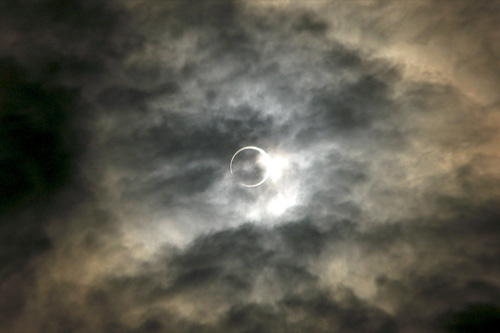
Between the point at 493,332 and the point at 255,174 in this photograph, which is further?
the point at 493,332

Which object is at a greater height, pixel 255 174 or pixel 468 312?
pixel 255 174

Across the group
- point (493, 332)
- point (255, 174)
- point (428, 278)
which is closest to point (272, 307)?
point (255, 174)

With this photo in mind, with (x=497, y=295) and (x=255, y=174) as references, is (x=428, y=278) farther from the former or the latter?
(x=255, y=174)

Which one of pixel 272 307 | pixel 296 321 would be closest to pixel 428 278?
pixel 296 321

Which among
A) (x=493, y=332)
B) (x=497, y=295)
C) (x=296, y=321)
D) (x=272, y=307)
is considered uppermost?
(x=272, y=307)

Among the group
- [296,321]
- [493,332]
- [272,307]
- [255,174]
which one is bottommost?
[493,332]

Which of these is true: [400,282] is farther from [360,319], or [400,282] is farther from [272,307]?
[272,307]

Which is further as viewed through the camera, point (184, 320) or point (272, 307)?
point (272, 307)

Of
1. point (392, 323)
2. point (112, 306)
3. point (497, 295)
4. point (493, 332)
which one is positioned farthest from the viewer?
point (493, 332)

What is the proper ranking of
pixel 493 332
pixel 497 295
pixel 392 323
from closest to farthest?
pixel 497 295 < pixel 392 323 < pixel 493 332
